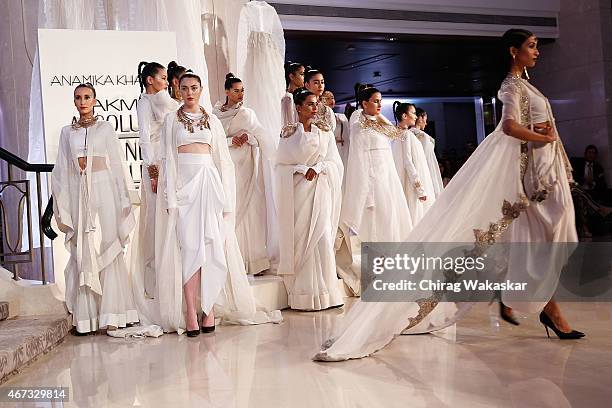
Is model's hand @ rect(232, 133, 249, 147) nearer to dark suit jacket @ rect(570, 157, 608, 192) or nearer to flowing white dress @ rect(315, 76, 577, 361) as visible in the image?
flowing white dress @ rect(315, 76, 577, 361)

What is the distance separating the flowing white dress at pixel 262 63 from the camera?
7242mm

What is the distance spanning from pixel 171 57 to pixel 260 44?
0.82m

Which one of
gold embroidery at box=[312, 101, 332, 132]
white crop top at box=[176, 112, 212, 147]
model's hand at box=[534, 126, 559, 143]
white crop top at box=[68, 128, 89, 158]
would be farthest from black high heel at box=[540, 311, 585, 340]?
white crop top at box=[68, 128, 89, 158]

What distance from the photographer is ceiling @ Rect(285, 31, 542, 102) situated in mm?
11906

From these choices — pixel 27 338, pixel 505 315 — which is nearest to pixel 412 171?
pixel 505 315

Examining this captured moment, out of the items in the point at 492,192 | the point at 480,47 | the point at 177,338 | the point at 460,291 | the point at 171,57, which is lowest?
the point at 177,338

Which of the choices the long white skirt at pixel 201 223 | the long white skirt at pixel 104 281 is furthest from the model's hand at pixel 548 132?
the long white skirt at pixel 104 281

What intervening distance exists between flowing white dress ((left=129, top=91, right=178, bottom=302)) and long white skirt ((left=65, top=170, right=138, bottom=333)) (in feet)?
0.54

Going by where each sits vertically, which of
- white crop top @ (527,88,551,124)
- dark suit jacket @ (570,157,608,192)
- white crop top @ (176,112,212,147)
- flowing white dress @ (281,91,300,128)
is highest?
flowing white dress @ (281,91,300,128)

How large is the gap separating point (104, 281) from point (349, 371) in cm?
248

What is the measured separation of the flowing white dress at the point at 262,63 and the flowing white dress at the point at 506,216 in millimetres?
3313

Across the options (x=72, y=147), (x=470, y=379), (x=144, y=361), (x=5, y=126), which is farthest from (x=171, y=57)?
(x=470, y=379)

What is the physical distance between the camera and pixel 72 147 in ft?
18.2

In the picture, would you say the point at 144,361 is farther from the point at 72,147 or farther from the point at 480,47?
the point at 480,47
